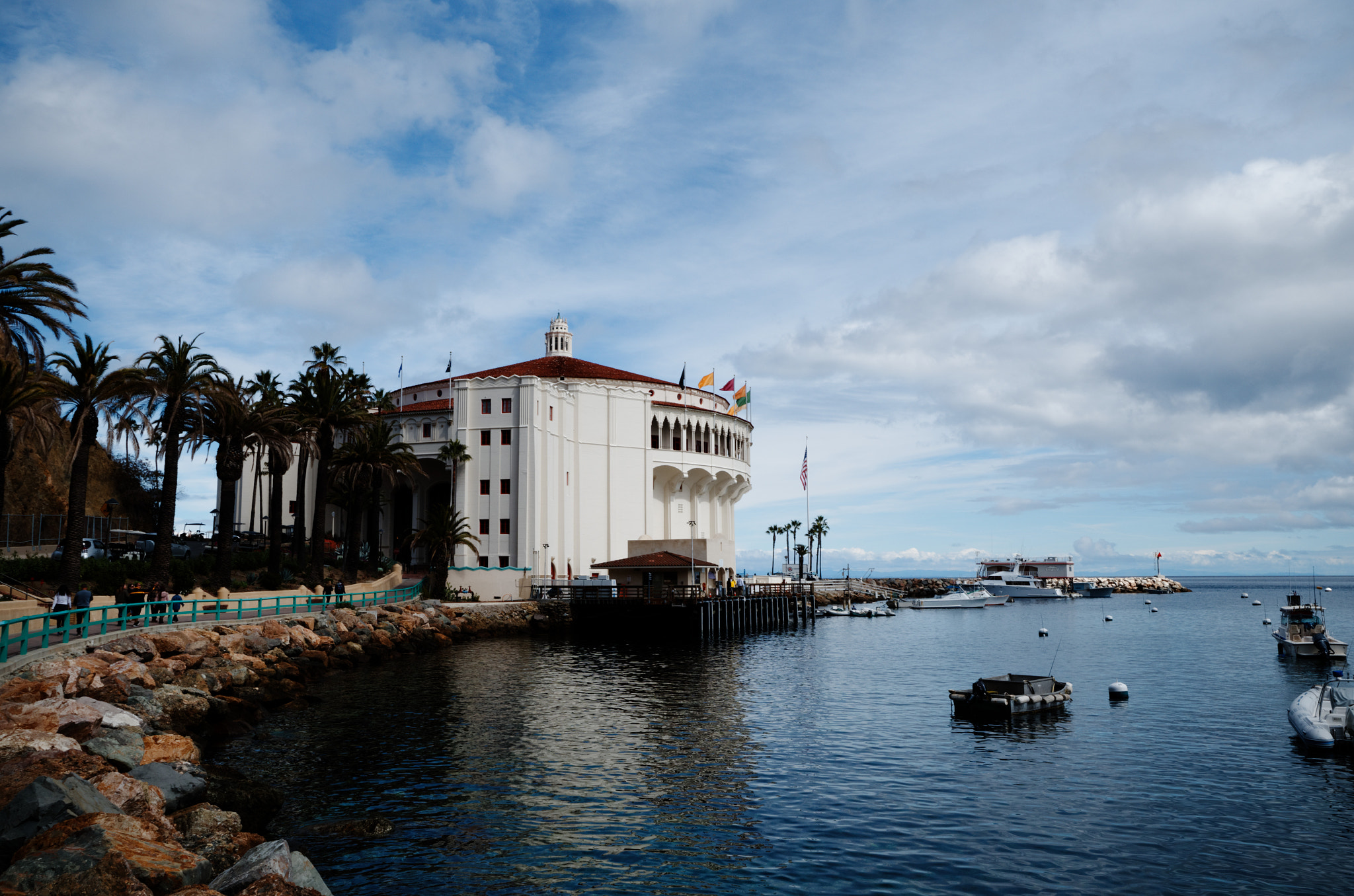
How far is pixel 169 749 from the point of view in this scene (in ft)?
60.1

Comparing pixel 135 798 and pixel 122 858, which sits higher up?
pixel 122 858

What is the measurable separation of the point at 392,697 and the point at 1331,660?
49827 millimetres

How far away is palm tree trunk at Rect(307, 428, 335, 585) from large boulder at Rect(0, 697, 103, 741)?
121ft

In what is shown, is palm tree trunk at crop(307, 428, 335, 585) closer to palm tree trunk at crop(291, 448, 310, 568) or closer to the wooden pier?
palm tree trunk at crop(291, 448, 310, 568)

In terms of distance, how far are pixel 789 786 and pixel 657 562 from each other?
4442 cm

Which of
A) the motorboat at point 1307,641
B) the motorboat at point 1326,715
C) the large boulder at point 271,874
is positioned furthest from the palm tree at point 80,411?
the motorboat at point 1307,641

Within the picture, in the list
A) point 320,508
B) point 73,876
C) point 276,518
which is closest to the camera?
point 73,876

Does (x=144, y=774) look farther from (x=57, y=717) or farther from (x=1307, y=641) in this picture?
(x=1307, y=641)

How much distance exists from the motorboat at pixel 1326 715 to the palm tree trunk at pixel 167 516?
42.8 m

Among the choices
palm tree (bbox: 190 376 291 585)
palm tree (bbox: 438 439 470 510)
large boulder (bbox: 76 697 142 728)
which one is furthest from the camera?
palm tree (bbox: 438 439 470 510)

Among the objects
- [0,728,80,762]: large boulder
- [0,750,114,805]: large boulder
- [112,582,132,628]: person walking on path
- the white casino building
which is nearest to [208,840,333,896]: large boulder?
[0,750,114,805]: large boulder

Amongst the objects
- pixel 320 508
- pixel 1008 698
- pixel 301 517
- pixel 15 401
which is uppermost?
pixel 15 401

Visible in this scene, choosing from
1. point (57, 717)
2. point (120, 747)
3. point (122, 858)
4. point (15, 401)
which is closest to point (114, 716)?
point (57, 717)

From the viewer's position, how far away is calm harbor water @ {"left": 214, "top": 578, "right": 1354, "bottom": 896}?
15.1 metres
